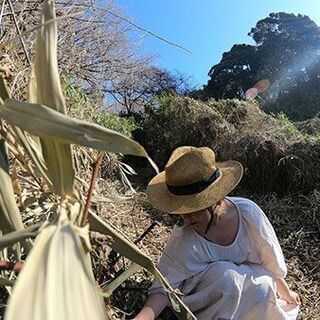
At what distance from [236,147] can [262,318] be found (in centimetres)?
250

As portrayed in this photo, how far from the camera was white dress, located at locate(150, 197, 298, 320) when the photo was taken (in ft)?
5.43

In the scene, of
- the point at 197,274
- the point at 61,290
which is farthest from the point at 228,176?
the point at 61,290

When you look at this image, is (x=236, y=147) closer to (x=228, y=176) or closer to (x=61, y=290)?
(x=228, y=176)

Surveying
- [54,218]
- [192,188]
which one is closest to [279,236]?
[192,188]

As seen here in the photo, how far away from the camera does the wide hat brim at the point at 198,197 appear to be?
5.17 ft

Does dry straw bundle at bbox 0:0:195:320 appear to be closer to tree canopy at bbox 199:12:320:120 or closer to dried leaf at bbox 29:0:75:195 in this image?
dried leaf at bbox 29:0:75:195

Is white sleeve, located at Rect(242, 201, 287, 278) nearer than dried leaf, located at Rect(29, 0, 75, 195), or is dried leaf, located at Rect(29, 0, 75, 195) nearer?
dried leaf, located at Rect(29, 0, 75, 195)

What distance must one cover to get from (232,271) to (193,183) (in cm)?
28

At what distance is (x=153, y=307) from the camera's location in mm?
1569

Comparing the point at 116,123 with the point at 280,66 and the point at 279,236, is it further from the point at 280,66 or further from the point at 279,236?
the point at 280,66

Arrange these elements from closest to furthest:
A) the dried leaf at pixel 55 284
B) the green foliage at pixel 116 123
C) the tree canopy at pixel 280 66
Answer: the dried leaf at pixel 55 284
the green foliage at pixel 116 123
the tree canopy at pixel 280 66

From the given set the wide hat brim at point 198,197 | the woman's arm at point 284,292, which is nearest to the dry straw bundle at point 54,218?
the wide hat brim at point 198,197

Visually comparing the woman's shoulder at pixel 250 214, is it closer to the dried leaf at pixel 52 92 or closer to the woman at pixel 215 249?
the woman at pixel 215 249

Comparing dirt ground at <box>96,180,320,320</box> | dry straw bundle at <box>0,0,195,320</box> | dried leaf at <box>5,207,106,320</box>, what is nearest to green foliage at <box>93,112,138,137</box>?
dirt ground at <box>96,180,320,320</box>
